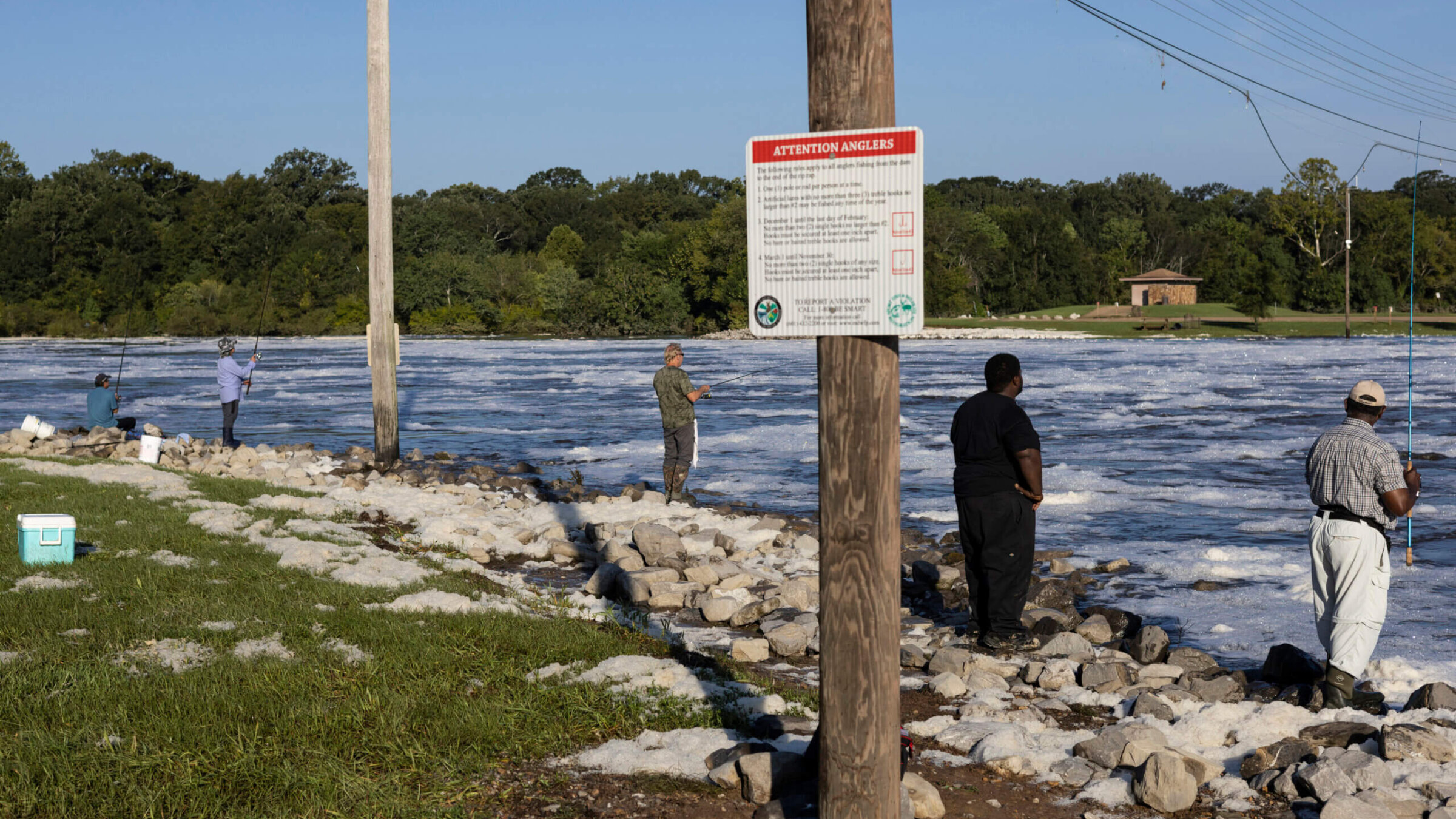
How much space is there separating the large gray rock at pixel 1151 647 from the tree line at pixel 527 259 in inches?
3078

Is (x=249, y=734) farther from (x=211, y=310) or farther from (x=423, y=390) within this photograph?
(x=211, y=310)

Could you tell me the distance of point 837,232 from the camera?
4.07 metres

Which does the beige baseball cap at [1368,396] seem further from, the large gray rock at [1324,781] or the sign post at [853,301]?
the sign post at [853,301]

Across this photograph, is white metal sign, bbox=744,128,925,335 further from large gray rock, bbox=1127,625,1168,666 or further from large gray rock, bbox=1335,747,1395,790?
large gray rock, bbox=1127,625,1168,666

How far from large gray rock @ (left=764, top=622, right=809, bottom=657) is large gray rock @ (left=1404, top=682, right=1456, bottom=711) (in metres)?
3.43

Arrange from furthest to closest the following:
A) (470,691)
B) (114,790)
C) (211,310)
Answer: (211,310), (470,691), (114,790)

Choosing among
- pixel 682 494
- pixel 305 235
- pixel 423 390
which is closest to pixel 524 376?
pixel 423 390

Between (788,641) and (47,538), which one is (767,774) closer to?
(788,641)

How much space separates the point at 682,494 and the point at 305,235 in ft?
285

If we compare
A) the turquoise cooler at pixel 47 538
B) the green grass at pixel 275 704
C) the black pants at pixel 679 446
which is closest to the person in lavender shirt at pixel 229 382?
the black pants at pixel 679 446

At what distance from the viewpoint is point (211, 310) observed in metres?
94.2

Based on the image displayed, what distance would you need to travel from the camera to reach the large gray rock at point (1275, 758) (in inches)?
215

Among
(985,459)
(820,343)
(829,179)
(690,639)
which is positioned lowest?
(690,639)

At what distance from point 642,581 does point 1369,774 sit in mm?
5522
